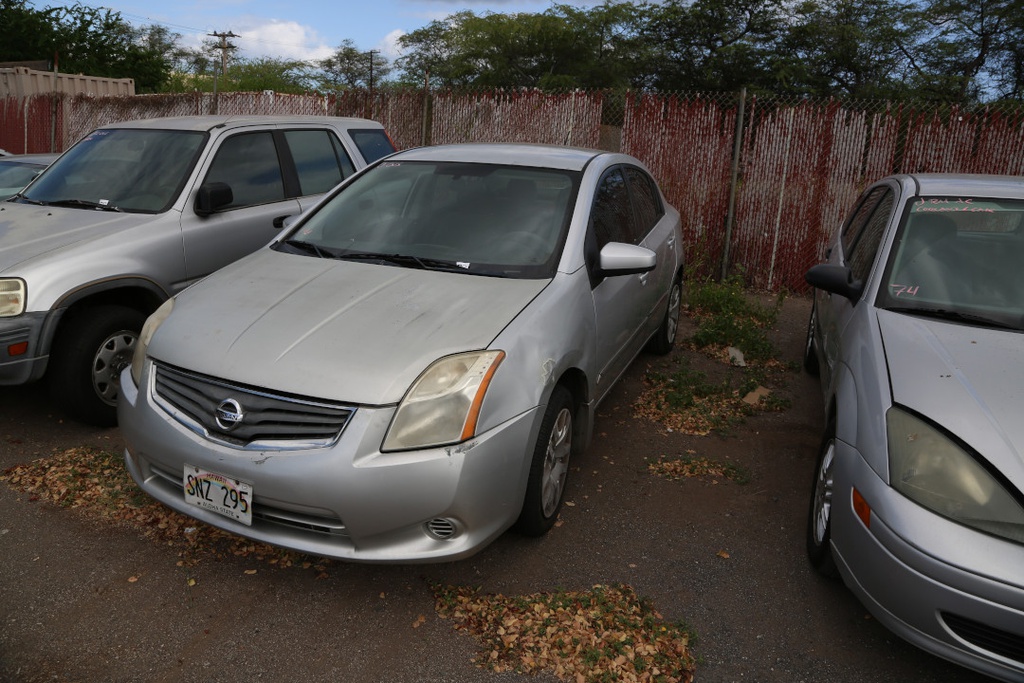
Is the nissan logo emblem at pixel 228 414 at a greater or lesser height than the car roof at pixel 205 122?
lesser

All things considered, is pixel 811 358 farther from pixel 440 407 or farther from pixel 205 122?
pixel 205 122

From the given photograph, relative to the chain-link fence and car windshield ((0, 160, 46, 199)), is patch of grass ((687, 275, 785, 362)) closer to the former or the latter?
the chain-link fence

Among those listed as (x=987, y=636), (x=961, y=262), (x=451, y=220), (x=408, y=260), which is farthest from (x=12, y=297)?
(x=961, y=262)

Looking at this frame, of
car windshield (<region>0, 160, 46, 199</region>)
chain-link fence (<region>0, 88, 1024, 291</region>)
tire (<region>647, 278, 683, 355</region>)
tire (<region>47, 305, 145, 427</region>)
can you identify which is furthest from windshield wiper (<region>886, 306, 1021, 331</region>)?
car windshield (<region>0, 160, 46, 199</region>)

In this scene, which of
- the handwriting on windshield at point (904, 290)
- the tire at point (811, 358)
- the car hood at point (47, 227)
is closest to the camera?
the handwriting on windshield at point (904, 290)

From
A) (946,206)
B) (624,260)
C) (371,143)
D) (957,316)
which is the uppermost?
(371,143)

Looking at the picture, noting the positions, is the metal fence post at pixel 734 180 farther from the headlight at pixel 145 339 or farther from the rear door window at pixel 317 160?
the headlight at pixel 145 339

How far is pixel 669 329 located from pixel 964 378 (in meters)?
3.34

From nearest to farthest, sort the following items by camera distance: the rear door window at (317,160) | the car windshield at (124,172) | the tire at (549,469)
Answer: the tire at (549,469) → the car windshield at (124,172) → the rear door window at (317,160)

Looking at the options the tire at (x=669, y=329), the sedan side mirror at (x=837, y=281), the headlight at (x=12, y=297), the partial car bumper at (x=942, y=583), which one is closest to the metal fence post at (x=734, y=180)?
the tire at (x=669, y=329)

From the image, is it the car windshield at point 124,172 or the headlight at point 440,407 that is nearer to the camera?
the headlight at point 440,407

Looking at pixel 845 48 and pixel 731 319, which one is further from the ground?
pixel 845 48

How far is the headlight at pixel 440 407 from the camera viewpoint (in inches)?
111

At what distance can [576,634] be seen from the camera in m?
2.96
